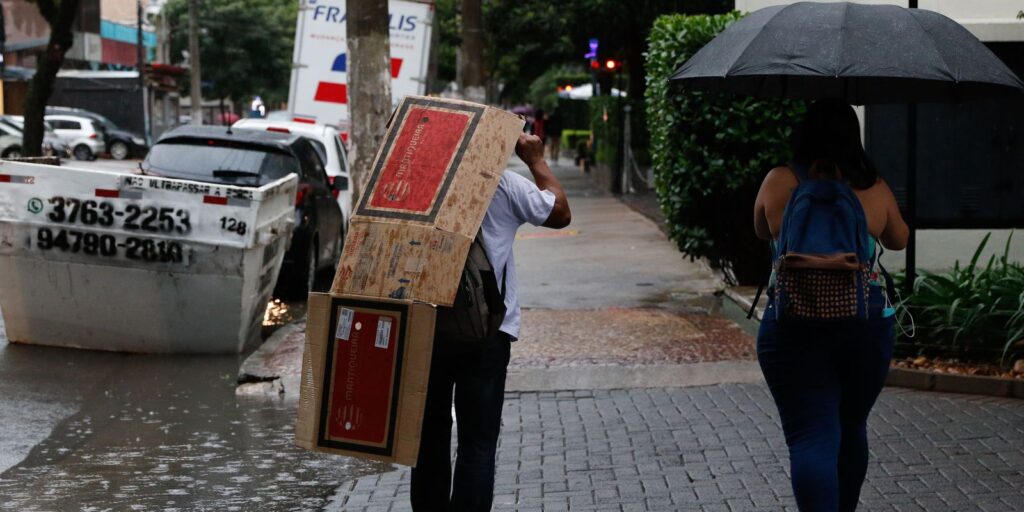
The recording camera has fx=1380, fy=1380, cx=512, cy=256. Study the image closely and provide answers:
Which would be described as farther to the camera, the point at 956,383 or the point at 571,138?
the point at 571,138

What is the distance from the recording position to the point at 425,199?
4430 mm

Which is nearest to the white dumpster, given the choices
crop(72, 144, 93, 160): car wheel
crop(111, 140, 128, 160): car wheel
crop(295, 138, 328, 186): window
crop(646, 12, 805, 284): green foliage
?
crop(295, 138, 328, 186): window

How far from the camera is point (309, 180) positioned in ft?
43.8

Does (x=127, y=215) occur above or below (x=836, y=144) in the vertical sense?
below

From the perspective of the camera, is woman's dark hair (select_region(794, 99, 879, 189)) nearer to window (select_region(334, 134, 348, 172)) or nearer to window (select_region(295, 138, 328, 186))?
window (select_region(295, 138, 328, 186))

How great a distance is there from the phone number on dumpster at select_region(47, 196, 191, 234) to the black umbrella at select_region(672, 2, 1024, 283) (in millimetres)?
4841

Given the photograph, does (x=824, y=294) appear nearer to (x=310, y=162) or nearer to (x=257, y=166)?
(x=257, y=166)

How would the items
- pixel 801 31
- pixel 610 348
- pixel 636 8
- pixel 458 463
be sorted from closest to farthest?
pixel 458 463 → pixel 801 31 → pixel 610 348 → pixel 636 8

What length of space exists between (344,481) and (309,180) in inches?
279

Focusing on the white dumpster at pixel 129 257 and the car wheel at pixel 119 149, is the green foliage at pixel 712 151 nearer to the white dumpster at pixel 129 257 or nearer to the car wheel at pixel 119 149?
the white dumpster at pixel 129 257

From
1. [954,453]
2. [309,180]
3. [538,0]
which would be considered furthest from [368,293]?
[538,0]

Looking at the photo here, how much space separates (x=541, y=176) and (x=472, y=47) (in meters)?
23.0

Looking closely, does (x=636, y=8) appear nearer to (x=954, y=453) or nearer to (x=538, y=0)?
(x=538, y=0)

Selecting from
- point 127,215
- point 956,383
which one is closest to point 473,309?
point 956,383
